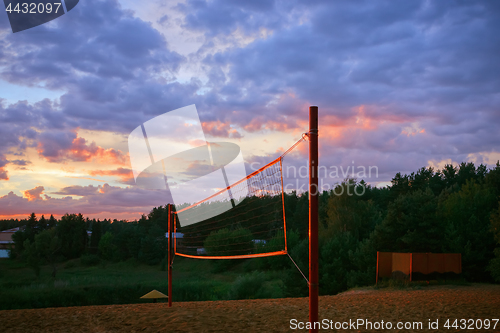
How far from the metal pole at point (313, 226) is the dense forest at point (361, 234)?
52.1ft

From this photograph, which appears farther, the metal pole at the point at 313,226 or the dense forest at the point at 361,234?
the dense forest at the point at 361,234

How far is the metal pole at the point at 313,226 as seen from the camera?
4145mm

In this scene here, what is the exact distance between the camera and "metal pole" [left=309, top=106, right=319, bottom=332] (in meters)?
4.14

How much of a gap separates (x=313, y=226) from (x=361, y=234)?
3083cm

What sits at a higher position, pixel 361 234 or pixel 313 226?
pixel 313 226

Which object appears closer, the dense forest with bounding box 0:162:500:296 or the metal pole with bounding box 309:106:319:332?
the metal pole with bounding box 309:106:319:332

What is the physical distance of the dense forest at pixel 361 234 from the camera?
19312 millimetres

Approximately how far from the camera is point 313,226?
4.21 m

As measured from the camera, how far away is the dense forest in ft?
63.4

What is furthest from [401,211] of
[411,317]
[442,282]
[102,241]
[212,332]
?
[102,241]

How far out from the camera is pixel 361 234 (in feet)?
108

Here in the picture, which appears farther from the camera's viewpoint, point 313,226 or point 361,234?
point 361,234

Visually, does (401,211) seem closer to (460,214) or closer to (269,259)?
(460,214)

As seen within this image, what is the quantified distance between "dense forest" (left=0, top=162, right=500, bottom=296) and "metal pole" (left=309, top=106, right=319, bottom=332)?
15872 millimetres
